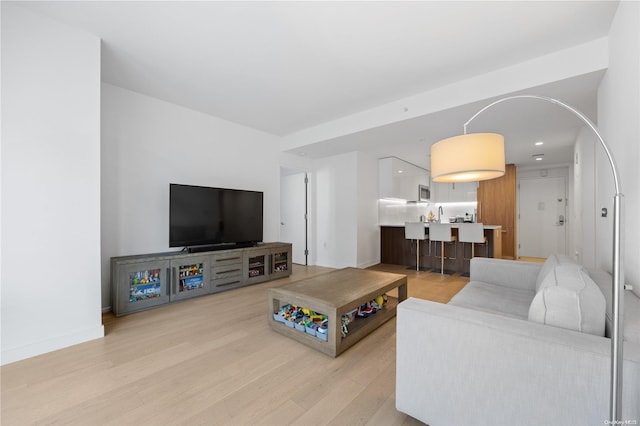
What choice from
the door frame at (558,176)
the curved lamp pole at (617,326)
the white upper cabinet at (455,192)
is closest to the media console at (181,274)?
the curved lamp pole at (617,326)

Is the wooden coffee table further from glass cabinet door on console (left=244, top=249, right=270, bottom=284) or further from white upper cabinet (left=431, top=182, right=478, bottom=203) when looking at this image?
white upper cabinet (left=431, top=182, right=478, bottom=203)

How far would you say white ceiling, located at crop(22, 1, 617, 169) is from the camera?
2.01 metres

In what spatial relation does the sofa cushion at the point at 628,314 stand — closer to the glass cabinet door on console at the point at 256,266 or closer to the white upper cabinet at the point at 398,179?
the glass cabinet door on console at the point at 256,266

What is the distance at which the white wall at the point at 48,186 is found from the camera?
1964mm

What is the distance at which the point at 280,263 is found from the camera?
4559 millimetres

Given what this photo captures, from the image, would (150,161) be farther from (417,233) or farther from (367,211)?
(417,233)

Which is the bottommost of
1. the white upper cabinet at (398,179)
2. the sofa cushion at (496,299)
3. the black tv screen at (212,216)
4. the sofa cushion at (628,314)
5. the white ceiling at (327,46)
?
the sofa cushion at (496,299)

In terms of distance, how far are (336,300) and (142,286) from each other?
233 centimetres

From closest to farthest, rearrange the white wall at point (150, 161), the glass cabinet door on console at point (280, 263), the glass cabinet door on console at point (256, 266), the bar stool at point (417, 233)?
1. the white wall at point (150, 161)
2. the glass cabinet door on console at point (256, 266)
3. the glass cabinet door on console at point (280, 263)
4. the bar stool at point (417, 233)

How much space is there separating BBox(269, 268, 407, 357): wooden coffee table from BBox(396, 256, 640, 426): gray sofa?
2.45 ft

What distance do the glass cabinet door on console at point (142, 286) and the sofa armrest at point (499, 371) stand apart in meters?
2.88

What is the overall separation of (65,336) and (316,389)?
2125mm

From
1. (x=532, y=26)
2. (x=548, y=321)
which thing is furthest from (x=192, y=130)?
(x=548, y=321)

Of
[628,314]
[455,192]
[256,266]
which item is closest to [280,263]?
[256,266]
